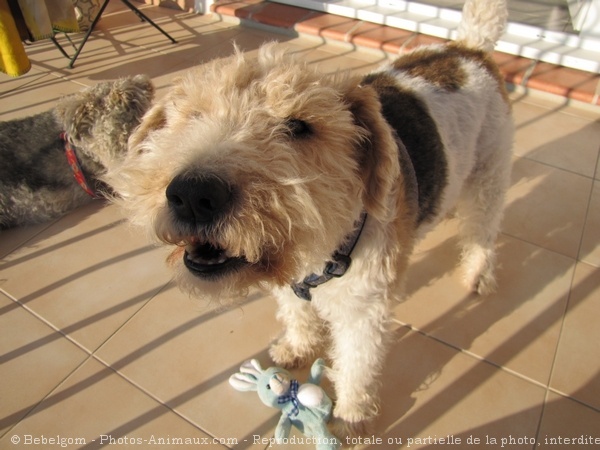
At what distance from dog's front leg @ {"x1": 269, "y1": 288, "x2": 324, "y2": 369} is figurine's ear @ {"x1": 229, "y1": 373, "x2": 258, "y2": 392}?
20 cm

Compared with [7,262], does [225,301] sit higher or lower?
higher

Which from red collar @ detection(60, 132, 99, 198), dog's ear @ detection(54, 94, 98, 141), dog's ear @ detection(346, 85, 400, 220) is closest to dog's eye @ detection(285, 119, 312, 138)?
dog's ear @ detection(346, 85, 400, 220)

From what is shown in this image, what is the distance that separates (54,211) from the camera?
3256 millimetres

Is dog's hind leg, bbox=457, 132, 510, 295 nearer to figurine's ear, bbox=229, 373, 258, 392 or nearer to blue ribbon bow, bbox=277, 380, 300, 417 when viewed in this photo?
blue ribbon bow, bbox=277, 380, 300, 417

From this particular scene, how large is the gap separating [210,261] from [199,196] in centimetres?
24

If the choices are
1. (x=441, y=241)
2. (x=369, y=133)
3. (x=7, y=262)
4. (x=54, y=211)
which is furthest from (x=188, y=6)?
(x=369, y=133)

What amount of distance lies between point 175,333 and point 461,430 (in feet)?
5.52

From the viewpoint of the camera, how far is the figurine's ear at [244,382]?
2.23 meters

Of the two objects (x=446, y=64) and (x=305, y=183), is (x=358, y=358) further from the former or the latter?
(x=446, y=64)

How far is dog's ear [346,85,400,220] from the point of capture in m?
1.45

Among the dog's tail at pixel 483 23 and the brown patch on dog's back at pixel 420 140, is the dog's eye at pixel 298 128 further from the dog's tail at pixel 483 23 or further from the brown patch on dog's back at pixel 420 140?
the dog's tail at pixel 483 23

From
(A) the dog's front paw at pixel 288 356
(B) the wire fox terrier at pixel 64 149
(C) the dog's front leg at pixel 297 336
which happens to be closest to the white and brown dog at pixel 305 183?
(C) the dog's front leg at pixel 297 336

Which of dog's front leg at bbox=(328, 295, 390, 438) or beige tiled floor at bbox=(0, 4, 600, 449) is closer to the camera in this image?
dog's front leg at bbox=(328, 295, 390, 438)

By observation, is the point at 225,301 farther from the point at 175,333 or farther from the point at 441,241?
the point at 441,241
